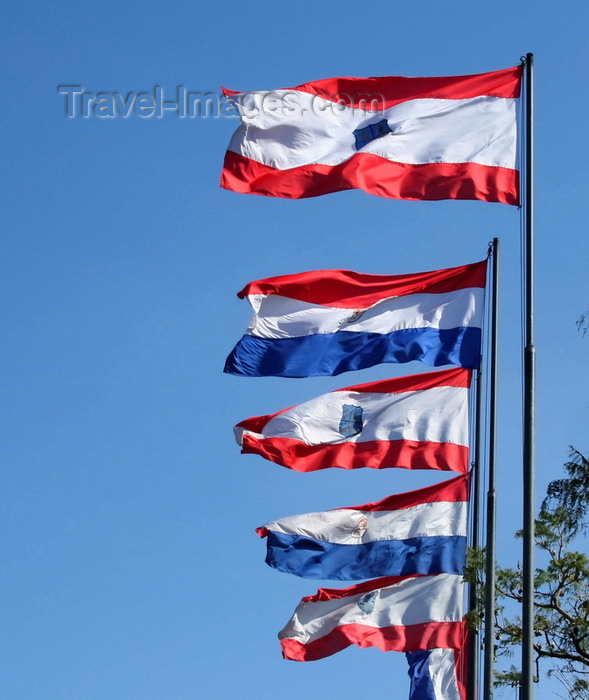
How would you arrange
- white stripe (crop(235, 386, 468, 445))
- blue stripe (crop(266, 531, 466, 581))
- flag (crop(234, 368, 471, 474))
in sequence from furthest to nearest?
blue stripe (crop(266, 531, 466, 581))
white stripe (crop(235, 386, 468, 445))
flag (crop(234, 368, 471, 474))

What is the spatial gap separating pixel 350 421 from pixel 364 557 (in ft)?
10.3

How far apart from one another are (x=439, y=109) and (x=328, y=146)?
73.4 inches

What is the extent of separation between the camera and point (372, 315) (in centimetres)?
2480

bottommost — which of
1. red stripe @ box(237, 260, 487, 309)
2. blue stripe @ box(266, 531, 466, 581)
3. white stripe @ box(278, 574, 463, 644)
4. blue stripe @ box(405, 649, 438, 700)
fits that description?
blue stripe @ box(405, 649, 438, 700)

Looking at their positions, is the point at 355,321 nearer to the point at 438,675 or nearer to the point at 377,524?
the point at 377,524

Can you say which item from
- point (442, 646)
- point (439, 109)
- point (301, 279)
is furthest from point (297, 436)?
point (439, 109)

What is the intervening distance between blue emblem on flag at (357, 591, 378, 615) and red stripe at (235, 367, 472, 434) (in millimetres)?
4374

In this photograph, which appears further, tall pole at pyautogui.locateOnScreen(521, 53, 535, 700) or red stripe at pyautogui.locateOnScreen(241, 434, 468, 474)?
red stripe at pyautogui.locateOnScreen(241, 434, 468, 474)

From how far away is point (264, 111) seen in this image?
74.3 ft

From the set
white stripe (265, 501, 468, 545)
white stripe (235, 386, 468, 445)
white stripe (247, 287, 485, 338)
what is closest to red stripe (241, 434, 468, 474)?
white stripe (235, 386, 468, 445)

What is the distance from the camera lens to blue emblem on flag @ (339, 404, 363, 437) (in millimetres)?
25656

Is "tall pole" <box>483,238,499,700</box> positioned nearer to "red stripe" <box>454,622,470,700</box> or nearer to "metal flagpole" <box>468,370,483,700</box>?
"metal flagpole" <box>468,370,483,700</box>

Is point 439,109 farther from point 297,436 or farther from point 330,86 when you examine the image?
point 297,436

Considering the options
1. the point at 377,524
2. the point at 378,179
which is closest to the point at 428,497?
the point at 377,524
